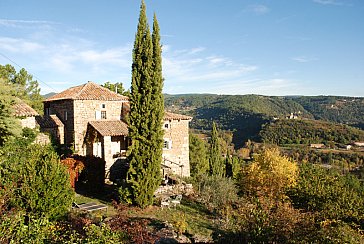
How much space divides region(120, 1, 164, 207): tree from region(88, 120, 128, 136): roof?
15.1 ft

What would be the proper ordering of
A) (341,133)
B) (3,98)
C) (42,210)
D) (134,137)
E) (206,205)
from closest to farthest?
(42,210), (3,98), (134,137), (206,205), (341,133)

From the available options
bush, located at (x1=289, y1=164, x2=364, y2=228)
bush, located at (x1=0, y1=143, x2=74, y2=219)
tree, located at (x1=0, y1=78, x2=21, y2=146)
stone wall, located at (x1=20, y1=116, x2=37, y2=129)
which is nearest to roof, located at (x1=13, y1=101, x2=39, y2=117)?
stone wall, located at (x1=20, y1=116, x2=37, y2=129)

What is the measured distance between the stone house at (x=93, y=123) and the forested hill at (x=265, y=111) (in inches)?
3330

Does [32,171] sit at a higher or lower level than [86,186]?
higher

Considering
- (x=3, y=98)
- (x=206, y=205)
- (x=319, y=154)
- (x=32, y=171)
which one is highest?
(x=3, y=98)

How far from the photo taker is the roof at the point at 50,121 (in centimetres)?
2223

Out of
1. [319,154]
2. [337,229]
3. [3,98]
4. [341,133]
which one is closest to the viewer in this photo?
[337,229]

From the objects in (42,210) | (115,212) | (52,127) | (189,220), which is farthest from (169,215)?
(52,127)

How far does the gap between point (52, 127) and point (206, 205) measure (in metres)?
12.9

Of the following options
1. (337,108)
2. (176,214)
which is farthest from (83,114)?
(337,108)

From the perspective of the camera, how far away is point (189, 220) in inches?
567

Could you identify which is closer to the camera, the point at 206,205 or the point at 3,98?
the point at 3,98

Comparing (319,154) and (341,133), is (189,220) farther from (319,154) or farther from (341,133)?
(341,133)

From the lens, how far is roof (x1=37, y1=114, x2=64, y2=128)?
875 inches
